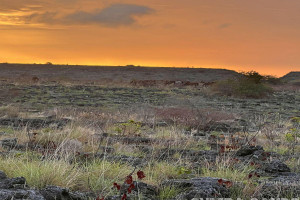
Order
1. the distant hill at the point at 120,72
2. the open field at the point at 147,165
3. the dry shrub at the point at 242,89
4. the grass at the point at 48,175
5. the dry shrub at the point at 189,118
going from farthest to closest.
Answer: the distant hill at the point at 120,72, the dry shrub at the point at 242,89, the dry shrub at the point at 189,118, the grass at the point at 48,175, the open field at the point at 147,165

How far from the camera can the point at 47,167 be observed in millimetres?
4387

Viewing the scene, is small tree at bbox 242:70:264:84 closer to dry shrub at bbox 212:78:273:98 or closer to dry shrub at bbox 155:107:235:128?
dry shrub at bbox 212:78:273:98

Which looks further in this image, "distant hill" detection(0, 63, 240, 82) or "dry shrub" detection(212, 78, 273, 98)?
"distant hill" detection(0, 63, 240, 82)

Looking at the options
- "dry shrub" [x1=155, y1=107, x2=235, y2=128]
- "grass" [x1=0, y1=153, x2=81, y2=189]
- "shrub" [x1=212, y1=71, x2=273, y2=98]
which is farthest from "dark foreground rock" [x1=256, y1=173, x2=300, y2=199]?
"shrub" [x1=212, y1=71, x2=273, y2=98]

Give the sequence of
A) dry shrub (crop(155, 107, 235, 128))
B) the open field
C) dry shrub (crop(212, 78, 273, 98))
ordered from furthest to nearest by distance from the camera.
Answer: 1. dry shrub (crop(212, 78, 273, 98))
2. dry shrub (crop(155, 107, 235, 128))
3. the open field

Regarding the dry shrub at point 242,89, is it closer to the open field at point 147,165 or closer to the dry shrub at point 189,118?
the dry shrub at point 189,118

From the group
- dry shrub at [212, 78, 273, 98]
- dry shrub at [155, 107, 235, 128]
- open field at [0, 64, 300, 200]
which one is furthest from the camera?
dry shrub at [212, 78, 273, 98]

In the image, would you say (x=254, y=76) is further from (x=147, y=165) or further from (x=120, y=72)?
(x=120, y=72)

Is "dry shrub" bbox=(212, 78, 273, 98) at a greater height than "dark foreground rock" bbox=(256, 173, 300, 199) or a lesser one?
greater

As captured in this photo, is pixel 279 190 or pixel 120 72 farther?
pixel 120 72

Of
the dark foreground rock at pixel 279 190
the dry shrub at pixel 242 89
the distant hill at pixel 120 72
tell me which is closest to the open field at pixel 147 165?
the dark foreground rock at pixel 279 190

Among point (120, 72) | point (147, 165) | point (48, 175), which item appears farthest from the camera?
point (120, 72)

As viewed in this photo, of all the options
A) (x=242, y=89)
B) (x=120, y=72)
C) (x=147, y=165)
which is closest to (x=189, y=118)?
(x=147, y=165)

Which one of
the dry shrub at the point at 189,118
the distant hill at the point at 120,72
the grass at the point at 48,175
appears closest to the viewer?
the grass at the point at 48,175
